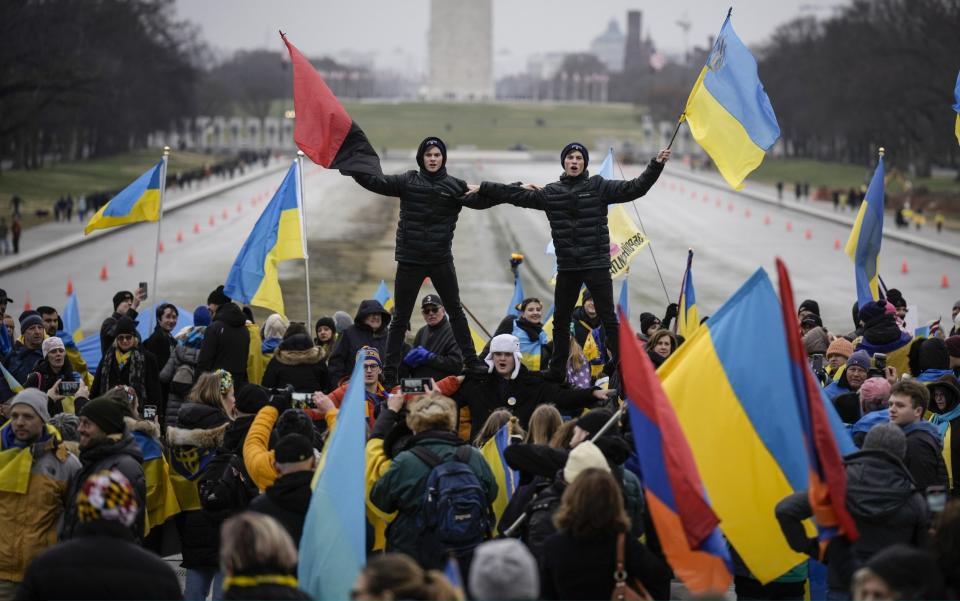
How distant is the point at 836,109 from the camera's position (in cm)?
9481

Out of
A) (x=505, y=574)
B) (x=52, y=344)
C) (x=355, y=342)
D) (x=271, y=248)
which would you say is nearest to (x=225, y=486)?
(x=505, y=574)

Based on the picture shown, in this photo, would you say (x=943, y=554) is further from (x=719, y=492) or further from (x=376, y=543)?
(x=376, y=543)

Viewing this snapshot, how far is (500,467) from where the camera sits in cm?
839

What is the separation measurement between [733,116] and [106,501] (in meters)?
7.21

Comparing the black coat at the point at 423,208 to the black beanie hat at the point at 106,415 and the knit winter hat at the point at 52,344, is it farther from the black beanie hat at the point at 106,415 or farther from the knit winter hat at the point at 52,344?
Answer: the black beanie hat at the point at 106,415

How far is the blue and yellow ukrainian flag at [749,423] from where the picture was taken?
291 inches

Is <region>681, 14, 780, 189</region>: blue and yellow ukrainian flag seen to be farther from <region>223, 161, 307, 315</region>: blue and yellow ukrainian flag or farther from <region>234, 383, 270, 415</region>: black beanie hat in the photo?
<region>223, 161, 307, 315</region>: blue and yellow ukrainian flag

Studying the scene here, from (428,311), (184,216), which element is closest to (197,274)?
(184,216)

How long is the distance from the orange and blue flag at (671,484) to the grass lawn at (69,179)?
4790 centimetres

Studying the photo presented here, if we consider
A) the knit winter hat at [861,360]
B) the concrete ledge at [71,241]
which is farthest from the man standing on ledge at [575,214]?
the concrete ledge at [71,241]

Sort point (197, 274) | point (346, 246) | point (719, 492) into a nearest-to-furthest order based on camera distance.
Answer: point (719, 492) < point (197, 274) < point (346, 246)

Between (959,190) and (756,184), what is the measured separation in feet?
54.4

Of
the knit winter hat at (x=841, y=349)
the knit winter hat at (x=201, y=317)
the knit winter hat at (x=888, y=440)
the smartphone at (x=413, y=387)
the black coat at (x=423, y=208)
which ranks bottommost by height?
the knit winter hat at (x=201, y=317)

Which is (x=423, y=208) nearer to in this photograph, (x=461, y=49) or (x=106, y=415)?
(x=106, y=415)
